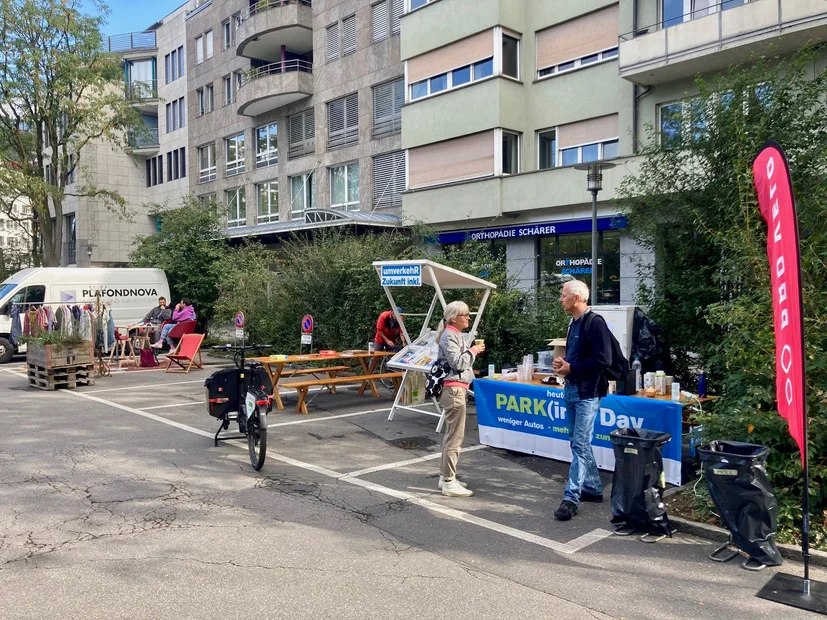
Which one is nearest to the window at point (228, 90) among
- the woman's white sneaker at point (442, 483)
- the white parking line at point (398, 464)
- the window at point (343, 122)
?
the window at point (343, 122)

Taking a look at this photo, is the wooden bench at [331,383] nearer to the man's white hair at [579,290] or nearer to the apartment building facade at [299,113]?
the man's white hair at [579,290]

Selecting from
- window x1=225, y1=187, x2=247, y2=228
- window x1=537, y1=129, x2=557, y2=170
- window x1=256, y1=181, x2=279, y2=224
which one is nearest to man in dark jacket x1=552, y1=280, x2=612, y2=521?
window x1=537, y1=129, x2=557, y2=170

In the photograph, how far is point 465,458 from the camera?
7734 mm

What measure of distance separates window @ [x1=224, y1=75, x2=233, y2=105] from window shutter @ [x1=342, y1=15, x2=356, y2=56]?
9168 millimetres

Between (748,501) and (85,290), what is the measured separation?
1967cm

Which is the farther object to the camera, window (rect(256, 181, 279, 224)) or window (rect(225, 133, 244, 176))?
window (rect(225, 133, 244, 176))

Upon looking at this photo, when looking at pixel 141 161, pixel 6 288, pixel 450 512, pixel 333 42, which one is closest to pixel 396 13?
pixel 333 42

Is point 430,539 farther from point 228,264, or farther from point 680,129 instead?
point 228,264

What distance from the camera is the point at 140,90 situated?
37938 millimetres

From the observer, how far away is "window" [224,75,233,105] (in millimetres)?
34000

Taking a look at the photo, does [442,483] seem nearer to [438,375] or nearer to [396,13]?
[438,375]

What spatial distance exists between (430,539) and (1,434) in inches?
259

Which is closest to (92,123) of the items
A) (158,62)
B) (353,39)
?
(353,39)

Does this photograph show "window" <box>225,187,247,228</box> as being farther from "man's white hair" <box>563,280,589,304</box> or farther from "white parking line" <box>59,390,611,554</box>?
"man's white hair" <box>563,280,589,304</box>
